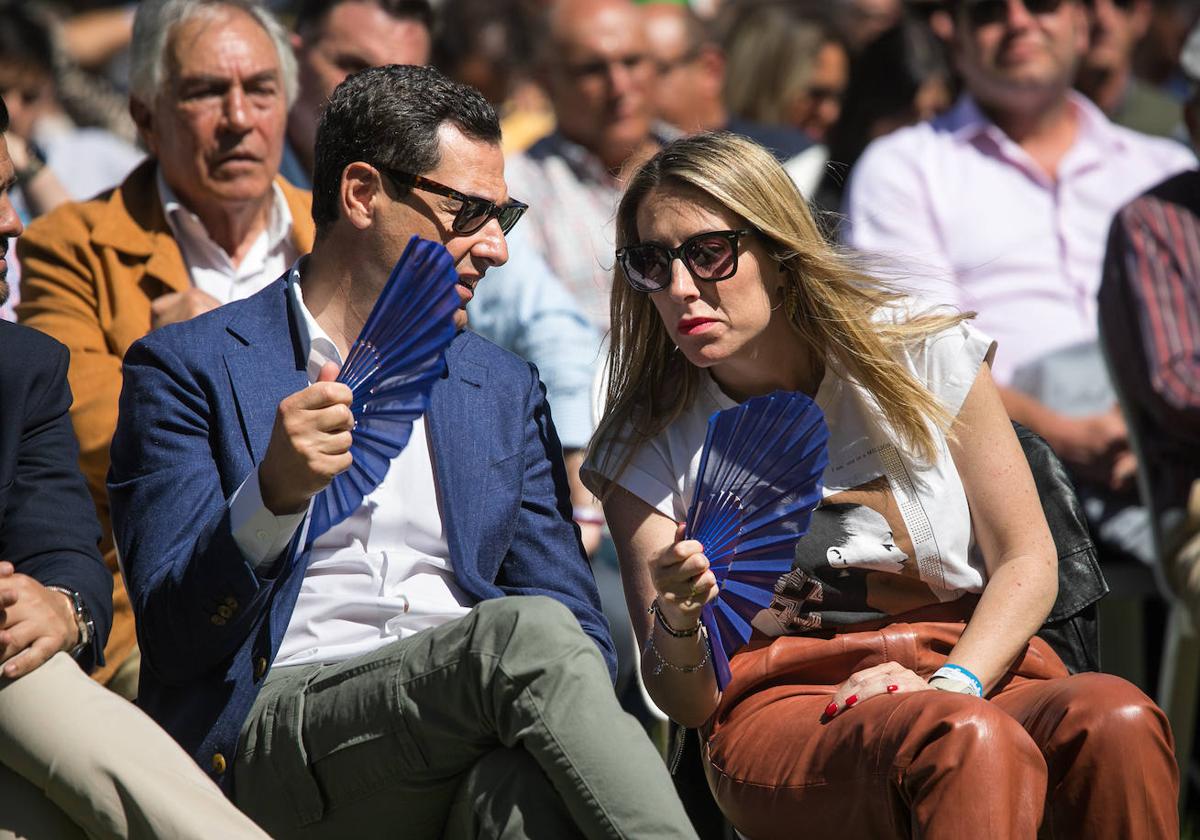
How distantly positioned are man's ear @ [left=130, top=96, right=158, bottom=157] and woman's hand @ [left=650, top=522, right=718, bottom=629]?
6.92 feet

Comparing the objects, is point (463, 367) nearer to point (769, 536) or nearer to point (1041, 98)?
point (769, 536)

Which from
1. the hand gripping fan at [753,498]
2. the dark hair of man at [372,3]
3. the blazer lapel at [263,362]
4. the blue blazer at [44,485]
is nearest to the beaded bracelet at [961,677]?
the hand gripping fan at [753,498]

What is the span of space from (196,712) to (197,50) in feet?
6.54

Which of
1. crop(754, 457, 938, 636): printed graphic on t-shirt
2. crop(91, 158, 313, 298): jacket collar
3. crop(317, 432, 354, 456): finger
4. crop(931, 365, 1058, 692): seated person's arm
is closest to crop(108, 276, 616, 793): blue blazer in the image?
crop(317, 432, 354, 456): finger

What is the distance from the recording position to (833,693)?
3.02 m

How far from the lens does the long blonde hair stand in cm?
312

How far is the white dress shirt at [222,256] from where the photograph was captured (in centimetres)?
407

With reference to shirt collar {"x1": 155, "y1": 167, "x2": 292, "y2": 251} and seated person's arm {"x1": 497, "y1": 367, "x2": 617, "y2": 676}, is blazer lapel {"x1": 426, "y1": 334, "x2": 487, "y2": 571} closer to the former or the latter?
seated person's arm {"x1": 497, "y1": 367, "x2": 617, "y2": 676}

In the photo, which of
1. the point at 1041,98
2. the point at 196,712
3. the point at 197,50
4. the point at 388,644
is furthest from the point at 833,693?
the point at 1041,98

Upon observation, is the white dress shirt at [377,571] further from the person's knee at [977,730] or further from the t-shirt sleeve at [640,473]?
the person's knee at [977,730]

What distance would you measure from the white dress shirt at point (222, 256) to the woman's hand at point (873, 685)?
1885 millimetres

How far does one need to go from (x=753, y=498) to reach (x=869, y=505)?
366 mm

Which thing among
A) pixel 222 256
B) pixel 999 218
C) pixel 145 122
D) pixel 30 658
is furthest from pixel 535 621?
pixel 999 218

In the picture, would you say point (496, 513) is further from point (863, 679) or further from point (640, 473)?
point (863, 679)
